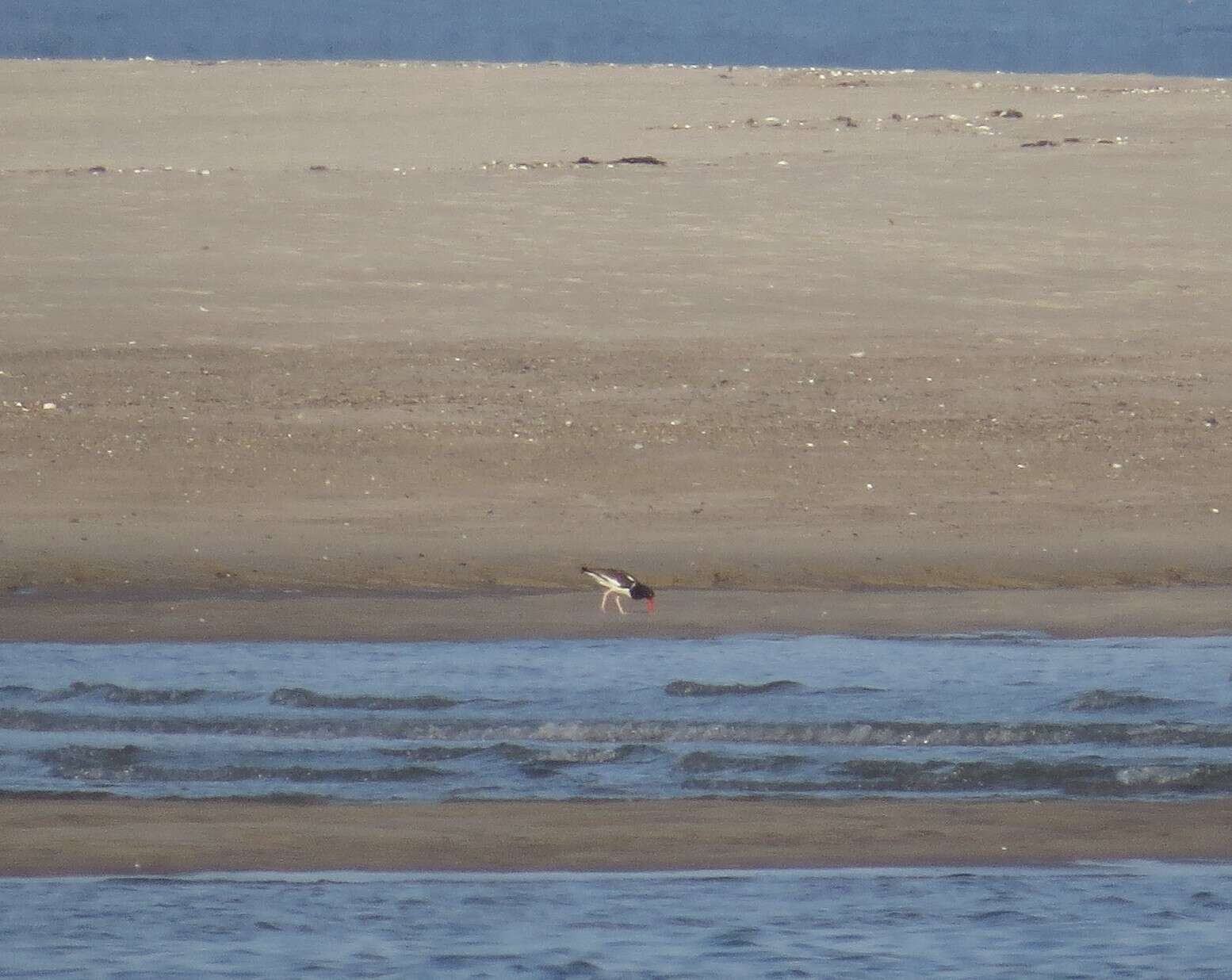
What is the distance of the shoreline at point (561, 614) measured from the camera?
9570 mm

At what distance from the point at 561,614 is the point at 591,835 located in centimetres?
287

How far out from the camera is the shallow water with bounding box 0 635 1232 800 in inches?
303

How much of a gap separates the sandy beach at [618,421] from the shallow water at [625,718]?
25cm

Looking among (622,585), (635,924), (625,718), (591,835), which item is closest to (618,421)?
(622,585)

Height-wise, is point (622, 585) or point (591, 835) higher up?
point (622, 585)

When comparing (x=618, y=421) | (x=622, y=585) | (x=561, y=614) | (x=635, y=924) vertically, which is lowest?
(x=635, y=924)

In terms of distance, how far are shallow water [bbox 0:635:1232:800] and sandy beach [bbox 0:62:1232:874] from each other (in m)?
0.25

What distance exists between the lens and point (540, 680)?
877 centimetres

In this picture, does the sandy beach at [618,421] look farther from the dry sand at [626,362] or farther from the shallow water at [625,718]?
Answer: the shallow water at [625,718]

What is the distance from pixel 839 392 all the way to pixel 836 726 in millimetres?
5726

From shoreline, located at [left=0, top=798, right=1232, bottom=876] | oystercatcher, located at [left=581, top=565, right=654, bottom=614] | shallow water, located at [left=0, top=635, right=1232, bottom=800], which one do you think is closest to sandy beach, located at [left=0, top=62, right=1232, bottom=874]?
shoreline, located at [left=0, top=798, right=1232, bottom=876]

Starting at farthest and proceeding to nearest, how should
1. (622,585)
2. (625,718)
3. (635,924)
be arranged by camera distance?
(622,585) → (625,718) → (635,924)

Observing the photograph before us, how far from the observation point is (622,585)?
9703 mm

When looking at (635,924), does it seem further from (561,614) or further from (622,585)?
(561,614)
